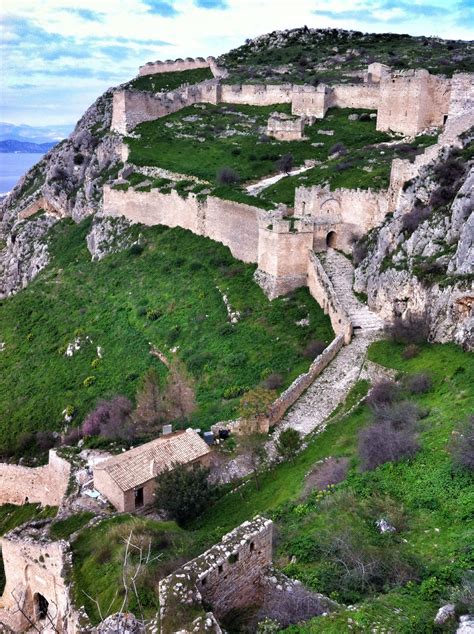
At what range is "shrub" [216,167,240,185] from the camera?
1354 inches

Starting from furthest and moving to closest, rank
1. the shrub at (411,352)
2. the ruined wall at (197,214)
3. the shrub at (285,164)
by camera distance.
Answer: the shrub at (285,164), the ruined wall at (197,214), the shrub at (411,352)

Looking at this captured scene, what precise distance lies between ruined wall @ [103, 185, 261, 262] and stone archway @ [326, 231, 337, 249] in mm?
3453

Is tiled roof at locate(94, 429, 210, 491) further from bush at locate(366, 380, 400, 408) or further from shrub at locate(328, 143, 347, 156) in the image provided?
shrub at locate(328, 143, 347, 156)

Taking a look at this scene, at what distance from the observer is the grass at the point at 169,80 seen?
57.3m

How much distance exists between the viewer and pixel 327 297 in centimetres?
2272

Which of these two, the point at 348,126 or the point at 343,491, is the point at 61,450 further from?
the point at 348,126

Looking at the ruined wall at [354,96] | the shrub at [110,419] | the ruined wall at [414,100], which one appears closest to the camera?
the shrub at [110,419]

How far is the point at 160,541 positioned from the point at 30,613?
3.85 meters

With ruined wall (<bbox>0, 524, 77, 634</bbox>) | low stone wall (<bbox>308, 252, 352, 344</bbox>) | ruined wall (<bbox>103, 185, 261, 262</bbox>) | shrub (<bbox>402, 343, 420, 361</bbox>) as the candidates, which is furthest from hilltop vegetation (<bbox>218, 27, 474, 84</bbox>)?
ruined wall (<bbox>0, 524, 77, 634</bbox>)

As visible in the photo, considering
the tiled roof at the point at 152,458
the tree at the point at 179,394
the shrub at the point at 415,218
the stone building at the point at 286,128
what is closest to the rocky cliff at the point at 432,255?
the shrub at the point at 415,218

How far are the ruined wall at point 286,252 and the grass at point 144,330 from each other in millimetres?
684

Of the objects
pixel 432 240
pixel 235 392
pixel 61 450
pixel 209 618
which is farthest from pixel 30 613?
pixel 432 240

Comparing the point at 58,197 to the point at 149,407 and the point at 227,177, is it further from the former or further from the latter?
the point at 149,407

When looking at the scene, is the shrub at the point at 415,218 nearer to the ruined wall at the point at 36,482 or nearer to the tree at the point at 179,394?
the tree at the point at 179,394
